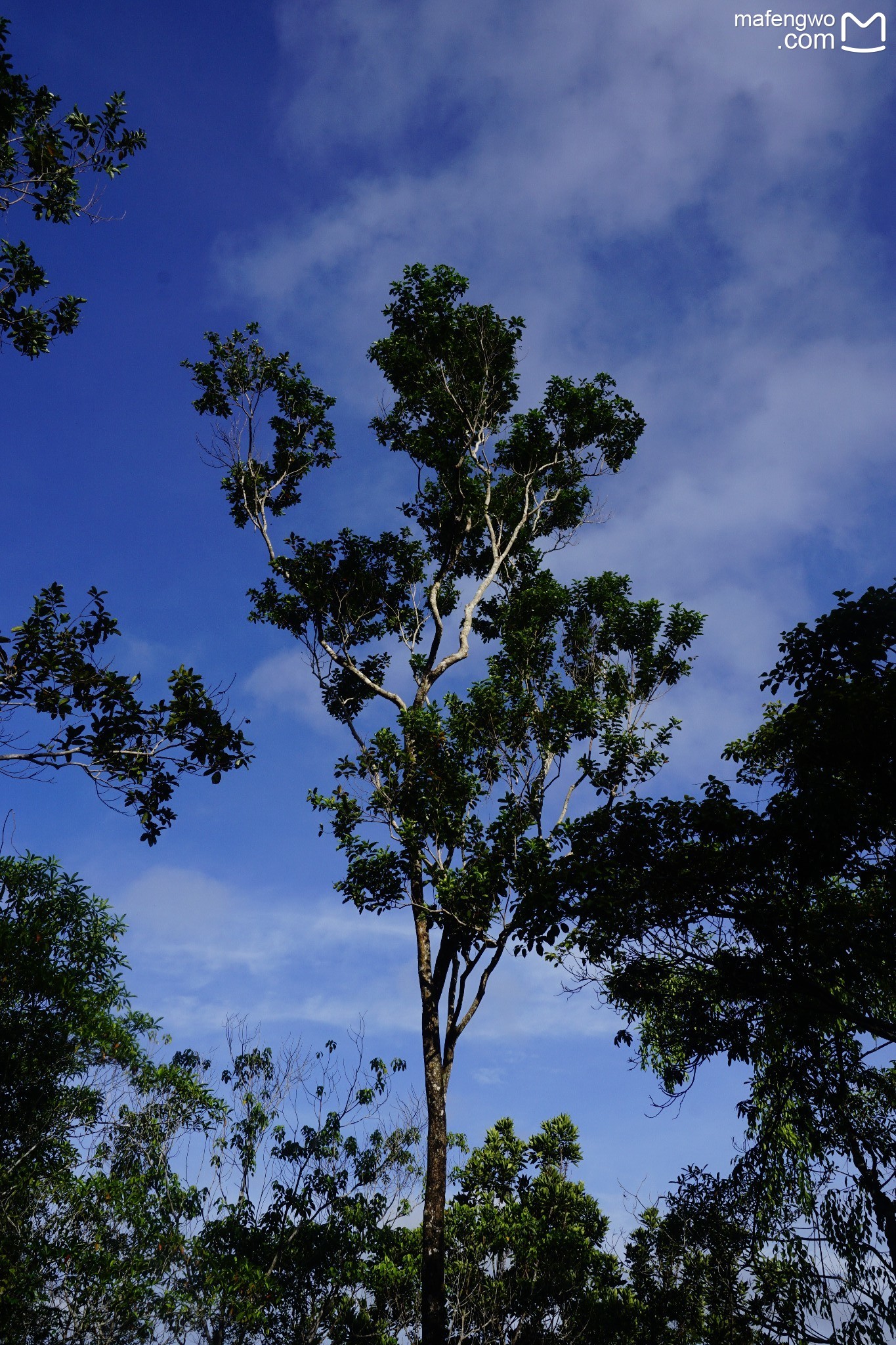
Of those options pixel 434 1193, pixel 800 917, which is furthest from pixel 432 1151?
pixel 800 917

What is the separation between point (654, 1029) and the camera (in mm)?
Result: 13492

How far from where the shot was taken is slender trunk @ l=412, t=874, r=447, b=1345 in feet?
33.9

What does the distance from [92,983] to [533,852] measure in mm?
8068

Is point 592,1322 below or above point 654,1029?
below

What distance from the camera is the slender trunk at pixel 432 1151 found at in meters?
10.3

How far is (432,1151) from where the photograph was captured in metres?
11.4

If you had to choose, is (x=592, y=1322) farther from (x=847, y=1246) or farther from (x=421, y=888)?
(x=421, y=888)

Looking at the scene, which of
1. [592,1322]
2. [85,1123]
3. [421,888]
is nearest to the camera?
[421,888]

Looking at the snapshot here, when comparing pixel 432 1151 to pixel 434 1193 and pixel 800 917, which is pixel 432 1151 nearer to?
pixel 434 1193

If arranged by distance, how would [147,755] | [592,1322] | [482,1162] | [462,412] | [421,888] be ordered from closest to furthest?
[147,755], [421,888], [592,1322], [462,412], [482,1162]

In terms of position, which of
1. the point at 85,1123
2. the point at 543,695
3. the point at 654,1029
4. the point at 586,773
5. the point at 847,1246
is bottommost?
the point at 847,1246

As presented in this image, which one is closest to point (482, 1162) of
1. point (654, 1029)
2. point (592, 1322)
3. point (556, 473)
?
point (592, 1322)

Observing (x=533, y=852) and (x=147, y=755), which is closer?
(x=147, y=755)

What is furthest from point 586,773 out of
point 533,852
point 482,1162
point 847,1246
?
point 482,1162
